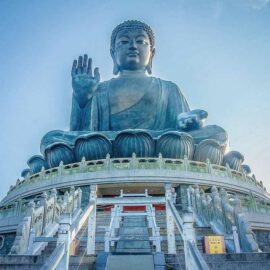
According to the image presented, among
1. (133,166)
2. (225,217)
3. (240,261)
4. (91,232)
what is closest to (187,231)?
(240,261)

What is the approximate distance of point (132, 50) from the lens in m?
19.0

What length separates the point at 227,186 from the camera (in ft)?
42.2

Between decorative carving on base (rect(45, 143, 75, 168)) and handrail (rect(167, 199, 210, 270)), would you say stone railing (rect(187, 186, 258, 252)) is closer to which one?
handrail (rect(167, 199, 210, 270))

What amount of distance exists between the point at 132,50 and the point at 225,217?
45.1 ft

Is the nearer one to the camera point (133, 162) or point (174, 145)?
point (133, 162)

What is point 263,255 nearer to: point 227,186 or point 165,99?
point 227,186

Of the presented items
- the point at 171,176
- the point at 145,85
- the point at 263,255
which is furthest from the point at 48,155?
the point at 263,255

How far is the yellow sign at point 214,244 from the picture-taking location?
17.2ft

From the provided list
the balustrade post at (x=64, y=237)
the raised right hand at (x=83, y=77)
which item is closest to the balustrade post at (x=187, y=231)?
the balustrade post at (x=64, y=237)

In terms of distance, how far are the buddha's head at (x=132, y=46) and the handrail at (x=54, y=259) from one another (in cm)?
1649

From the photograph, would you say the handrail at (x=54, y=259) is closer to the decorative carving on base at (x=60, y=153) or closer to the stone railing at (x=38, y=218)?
the stone railing at (x=38, y=218)

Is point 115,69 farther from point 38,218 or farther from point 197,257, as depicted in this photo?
point 197,257

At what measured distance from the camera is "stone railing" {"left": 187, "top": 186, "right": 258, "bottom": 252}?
227 inches

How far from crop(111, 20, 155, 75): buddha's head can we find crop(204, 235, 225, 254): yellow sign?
14.6 metres
